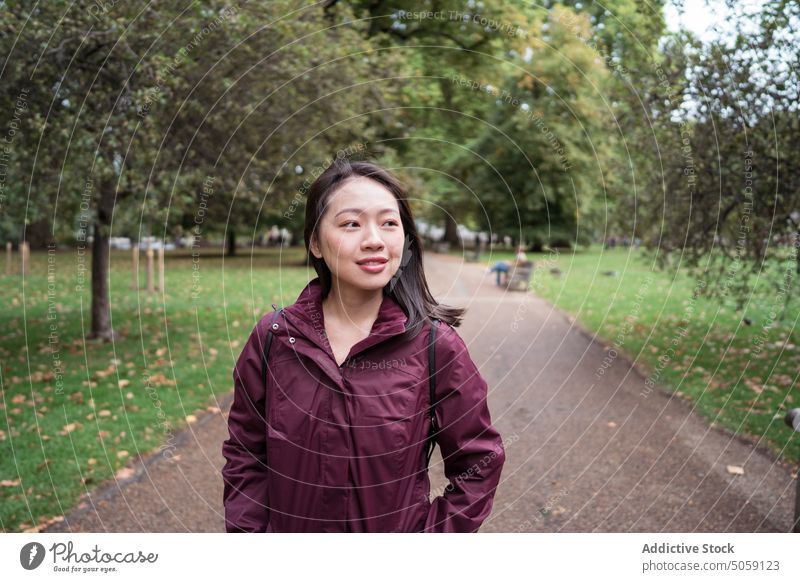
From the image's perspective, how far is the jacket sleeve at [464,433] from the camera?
82.2 inches

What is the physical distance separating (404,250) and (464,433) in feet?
2.16

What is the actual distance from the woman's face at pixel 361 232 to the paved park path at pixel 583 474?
1.01 m

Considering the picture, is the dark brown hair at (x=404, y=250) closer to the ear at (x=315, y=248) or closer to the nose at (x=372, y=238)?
the ear at (x=315, y=248)

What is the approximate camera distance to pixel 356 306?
2.28 meters

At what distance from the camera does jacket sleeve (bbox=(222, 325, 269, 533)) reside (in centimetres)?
222

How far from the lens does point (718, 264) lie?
892cm

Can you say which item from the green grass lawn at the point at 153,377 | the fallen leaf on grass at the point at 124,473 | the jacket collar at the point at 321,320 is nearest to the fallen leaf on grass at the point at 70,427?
the green grass lawn at the point at 153,377

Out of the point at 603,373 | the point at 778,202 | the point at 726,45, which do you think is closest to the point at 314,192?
the point at 726,45

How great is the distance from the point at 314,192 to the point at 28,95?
4.96m

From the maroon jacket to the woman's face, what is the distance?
15cm

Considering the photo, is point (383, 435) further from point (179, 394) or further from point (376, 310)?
point (179, 394)

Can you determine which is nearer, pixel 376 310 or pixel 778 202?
pixel 376 310

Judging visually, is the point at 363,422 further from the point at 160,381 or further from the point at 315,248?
the point at 160,381
